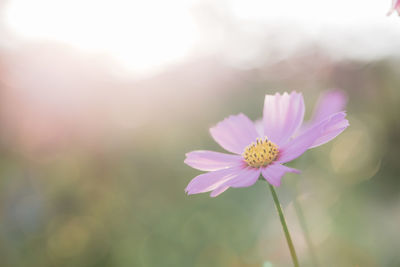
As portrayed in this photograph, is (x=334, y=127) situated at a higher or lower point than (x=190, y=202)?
lower

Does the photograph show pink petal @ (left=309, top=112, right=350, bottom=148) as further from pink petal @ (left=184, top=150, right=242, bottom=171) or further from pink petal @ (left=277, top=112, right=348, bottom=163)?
pink petal @ (left=184, top=150, right=242, bottom=171)

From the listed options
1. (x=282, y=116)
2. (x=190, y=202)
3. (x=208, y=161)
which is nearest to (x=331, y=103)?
(x=282, y=116)

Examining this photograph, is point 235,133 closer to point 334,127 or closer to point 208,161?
point 208,161

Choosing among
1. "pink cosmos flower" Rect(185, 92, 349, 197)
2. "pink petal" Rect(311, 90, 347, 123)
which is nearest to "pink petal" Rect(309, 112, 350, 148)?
"pink cosmos flower" Rect(185, 92, 349, 197)

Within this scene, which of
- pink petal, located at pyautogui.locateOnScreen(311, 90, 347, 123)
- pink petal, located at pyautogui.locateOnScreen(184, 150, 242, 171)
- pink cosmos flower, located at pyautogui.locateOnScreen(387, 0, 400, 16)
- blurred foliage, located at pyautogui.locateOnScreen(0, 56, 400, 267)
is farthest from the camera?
blurred foliage, located at pyautogui.locateOnScreen(0, 56, 400, 267)

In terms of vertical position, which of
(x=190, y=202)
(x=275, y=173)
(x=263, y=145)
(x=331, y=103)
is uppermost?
(x=190, y=202)

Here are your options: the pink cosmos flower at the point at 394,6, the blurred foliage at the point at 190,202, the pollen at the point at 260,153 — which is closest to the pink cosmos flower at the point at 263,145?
the pollen at the point at 260,153

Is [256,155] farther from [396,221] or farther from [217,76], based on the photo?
[217,76]

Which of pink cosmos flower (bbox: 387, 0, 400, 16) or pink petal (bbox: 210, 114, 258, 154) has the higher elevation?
pink petal (bbox: 210, 114, 258, 154)
